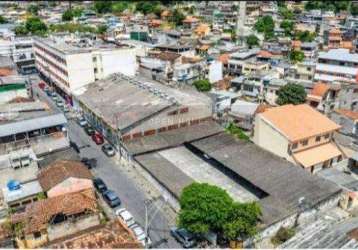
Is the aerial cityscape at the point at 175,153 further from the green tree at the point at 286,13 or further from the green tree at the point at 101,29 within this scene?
the green tree at the point at 286,13

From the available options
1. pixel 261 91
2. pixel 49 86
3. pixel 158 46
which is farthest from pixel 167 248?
pixel 158 46

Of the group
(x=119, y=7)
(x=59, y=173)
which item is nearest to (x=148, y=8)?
(x=119, y=7)

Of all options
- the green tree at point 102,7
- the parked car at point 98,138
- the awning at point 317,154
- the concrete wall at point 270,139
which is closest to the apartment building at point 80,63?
the parked car at point 98,138

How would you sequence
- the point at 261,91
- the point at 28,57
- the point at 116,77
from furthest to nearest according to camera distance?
the point at 28,57, the point at 261,91, the point at 116,77

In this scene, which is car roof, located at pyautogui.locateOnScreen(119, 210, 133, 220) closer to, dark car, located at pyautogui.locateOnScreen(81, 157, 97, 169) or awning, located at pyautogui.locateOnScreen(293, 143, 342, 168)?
dark car, located at pyautogui.locateOnScreen(81, 157, 97, 169)

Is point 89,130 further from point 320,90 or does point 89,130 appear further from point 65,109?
point 320,90

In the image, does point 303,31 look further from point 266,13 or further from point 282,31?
point 266,13
